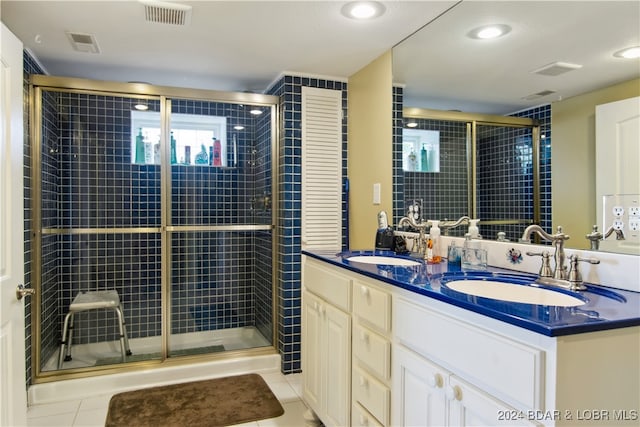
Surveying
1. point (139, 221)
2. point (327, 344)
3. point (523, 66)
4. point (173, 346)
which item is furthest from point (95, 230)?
point (523, 66)

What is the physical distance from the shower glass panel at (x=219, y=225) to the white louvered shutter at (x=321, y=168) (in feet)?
1.07

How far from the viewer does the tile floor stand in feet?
7.50

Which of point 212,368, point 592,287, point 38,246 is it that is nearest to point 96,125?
Result: point 38,246

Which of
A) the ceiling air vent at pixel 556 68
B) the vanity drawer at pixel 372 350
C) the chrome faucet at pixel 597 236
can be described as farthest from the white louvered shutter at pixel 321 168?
the chrome faucet at pixel 597 236

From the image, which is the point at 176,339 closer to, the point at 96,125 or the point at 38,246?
the point at 38,246

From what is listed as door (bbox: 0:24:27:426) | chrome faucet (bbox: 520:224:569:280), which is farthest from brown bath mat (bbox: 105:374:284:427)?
chrome faucet (bbox: 520:224:569:280)

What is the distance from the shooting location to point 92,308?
2969mm

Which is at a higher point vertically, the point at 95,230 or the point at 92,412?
the point at 95,230

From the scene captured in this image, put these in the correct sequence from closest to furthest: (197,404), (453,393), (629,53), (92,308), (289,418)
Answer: (453,393) < (629,53) < (289,418) < (197,404) < (92,308)

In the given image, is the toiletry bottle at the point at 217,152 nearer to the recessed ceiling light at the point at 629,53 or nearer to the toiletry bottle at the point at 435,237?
the toiletry bottle at the point at 435,237

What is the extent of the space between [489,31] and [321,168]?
143 cm

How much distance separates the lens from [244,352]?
3.04m

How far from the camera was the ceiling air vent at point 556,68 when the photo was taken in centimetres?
154

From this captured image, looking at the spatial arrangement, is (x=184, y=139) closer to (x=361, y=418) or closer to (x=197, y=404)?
(x=197, y=404)
